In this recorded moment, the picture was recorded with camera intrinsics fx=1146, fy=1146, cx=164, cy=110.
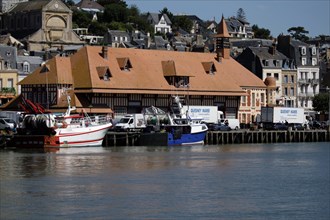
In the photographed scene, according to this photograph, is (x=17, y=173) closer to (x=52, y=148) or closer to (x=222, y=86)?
(x=52, y=148)

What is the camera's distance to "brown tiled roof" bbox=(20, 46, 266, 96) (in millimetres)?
96938

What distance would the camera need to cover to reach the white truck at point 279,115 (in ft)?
360

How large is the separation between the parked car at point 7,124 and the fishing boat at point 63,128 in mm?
3631

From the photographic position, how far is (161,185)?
55.5 metres

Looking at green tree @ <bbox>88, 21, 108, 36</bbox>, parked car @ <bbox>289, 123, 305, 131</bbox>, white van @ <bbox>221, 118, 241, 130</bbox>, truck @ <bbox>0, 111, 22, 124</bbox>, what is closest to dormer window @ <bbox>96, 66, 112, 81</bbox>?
truck @ <bbox>0, 111, 22, 124</bbox>

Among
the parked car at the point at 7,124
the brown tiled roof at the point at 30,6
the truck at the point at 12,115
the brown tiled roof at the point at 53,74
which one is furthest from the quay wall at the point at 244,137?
the brown tiled roof at the point at 30,6

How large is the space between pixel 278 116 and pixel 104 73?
20.7 metres

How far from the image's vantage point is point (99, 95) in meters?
97.1

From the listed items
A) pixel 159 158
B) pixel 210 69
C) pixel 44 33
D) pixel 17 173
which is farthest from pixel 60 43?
pixel 17 173

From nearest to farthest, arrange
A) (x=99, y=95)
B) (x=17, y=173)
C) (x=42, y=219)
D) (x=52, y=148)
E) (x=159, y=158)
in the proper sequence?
(x=42, y=219) < (x=17, y=173) < (x=159, y=158) < (x=52, y=148) < (x=99, y=95)

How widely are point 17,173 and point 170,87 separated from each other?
43749 mm

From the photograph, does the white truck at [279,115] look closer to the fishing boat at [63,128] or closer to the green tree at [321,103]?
the green tree at [321,103]

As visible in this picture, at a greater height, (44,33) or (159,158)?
(44,33)

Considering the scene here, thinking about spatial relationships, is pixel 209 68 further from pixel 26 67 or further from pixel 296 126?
pixel 26 67
